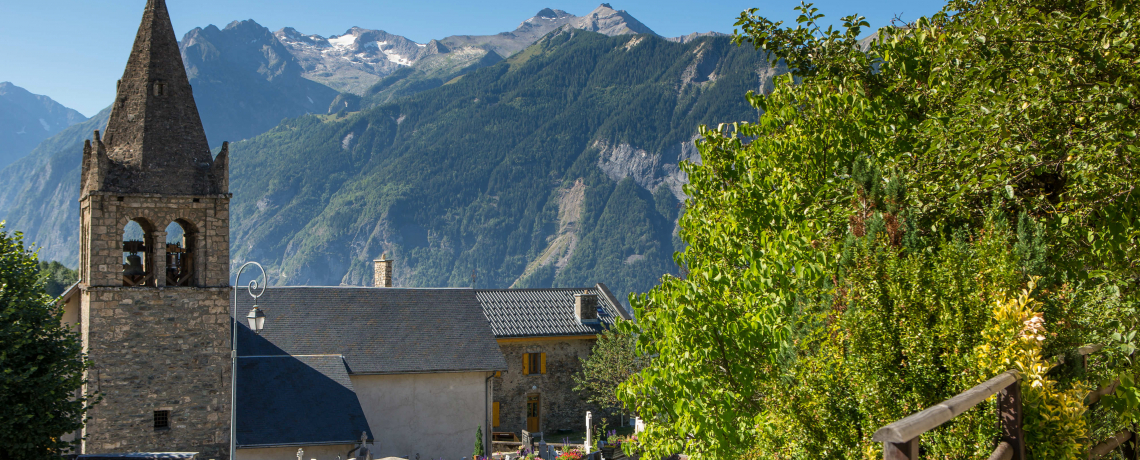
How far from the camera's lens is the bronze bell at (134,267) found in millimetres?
22016

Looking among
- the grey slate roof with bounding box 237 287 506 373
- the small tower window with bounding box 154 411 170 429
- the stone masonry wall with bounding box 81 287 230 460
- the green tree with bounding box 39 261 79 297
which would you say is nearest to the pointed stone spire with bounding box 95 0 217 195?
the stone masonry wall with bounding box 81 287 230 460

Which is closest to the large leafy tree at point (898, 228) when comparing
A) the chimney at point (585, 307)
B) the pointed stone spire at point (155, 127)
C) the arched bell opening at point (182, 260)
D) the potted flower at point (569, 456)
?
the potted flower at point (569, 456)

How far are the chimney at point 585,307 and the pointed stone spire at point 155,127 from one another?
22.1 meters

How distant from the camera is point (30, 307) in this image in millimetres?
16828

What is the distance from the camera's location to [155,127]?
2198 cm

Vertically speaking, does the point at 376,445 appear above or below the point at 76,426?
below

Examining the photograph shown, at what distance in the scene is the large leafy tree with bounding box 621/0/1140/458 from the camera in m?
4.93

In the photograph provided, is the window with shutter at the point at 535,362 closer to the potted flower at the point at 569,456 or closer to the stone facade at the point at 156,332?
the potted flower at the point at 569,456

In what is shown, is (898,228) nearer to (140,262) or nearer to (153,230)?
(153,230)

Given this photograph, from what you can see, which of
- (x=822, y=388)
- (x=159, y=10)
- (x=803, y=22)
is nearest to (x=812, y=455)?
(x=822, y=388)

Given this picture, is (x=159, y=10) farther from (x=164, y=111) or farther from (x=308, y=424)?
(x=308, y=424)

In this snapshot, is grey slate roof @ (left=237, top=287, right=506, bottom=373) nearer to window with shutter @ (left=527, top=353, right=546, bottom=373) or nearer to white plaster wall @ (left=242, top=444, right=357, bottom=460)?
window with shutter @ (left=527, top=353, right=546, bottom=373)

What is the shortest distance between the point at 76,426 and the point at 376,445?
1139 centimetres

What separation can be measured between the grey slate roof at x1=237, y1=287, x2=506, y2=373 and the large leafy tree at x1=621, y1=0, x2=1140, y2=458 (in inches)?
874
